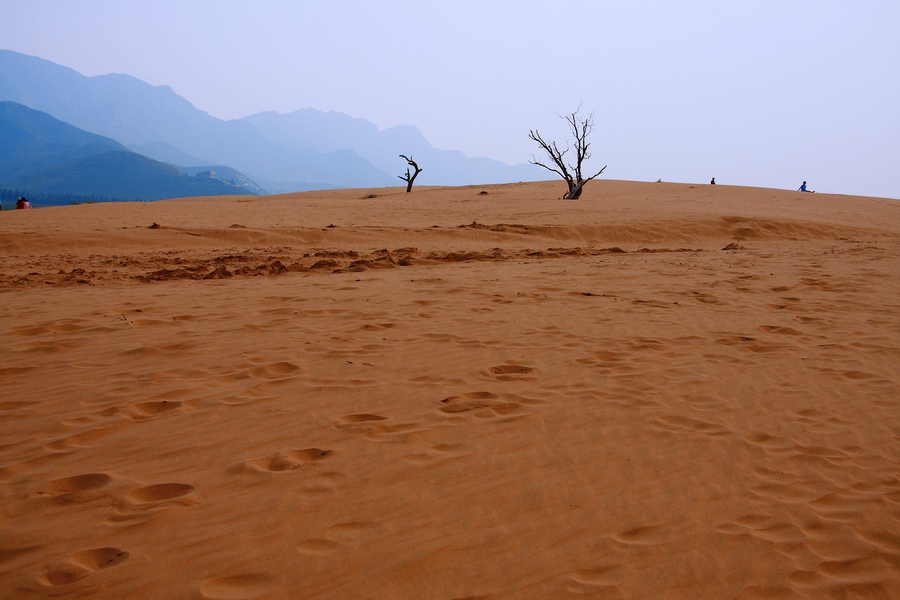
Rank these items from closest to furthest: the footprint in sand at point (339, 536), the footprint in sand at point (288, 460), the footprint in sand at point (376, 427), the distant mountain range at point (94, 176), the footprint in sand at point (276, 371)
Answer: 1. the footprint in sand at point (339, 536)
2. the footprint in sand at point (288, 460)
3. the footprint in sand at point (376, 427)
4. the footprint in sand at point (276, 371)
5. the distant mountain range at point (94, 176)

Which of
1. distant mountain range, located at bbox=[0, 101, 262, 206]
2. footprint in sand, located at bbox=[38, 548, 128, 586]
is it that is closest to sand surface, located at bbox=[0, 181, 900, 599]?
footprint in sand, located at bbox=[38, 548, 128, 586]

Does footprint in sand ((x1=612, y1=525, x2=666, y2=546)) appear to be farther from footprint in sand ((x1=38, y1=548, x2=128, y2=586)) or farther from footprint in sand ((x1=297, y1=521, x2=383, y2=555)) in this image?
footprint in sand ((x1=38, y1=548, x2=128, y2=586))

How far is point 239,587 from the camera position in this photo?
1970 mm

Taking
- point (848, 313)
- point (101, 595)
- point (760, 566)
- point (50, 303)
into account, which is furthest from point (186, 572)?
point (848, 313)

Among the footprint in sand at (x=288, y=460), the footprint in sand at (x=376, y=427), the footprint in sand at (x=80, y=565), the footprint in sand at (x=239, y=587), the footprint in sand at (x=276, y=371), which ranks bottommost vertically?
the footprint in sand at (x=239, y=587)

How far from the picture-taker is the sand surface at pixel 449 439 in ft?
6.89

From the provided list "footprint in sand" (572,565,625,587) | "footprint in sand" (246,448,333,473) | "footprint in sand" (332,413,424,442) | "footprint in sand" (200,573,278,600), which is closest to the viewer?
"footprint in sand" (200,573,278,600)

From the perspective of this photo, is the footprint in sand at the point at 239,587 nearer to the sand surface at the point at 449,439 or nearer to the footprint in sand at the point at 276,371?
the sand surface at the point at 449,439

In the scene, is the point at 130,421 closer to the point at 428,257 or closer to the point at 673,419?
the point at 673,419

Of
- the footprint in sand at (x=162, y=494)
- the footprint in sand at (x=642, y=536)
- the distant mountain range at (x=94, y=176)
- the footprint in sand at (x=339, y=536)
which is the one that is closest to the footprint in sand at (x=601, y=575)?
the footprint in sand at (x=642, y=536)

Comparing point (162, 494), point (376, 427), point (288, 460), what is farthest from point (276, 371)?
point (162, 494)

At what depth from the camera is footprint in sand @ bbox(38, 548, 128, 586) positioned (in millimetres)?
1980

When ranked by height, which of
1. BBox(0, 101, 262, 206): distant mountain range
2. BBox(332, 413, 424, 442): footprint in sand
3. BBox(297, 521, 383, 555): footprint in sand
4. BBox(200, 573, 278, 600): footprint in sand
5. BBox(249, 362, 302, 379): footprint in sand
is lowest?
BBox(200, 573, 278, 600): footprint in sand

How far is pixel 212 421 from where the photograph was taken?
3.21m
